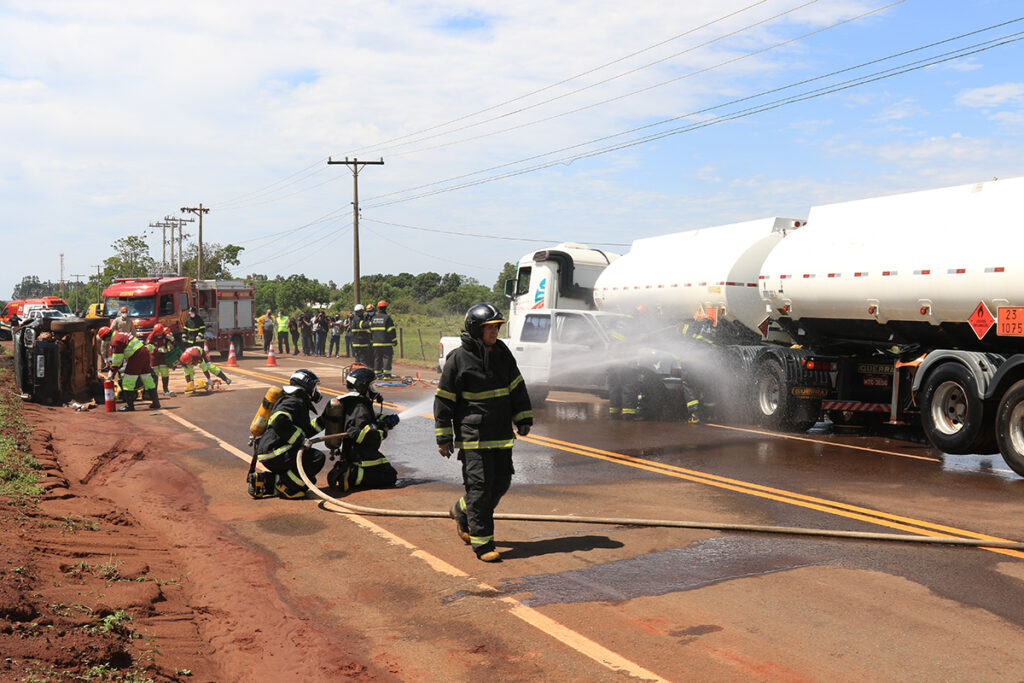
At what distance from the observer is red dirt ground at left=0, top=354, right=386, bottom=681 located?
445 cm

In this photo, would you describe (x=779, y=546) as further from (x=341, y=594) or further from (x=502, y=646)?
(x=341, y=594)

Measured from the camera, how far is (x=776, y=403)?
1470cm

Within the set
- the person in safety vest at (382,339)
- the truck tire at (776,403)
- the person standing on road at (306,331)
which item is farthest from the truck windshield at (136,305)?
the truck tire at (776,403)

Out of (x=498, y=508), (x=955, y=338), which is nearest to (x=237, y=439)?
(x=498, y=508)

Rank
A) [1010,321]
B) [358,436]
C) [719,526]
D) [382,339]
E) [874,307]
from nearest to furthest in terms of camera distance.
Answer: [719,526], [358,436], [1010,321], [874,307], [382,339]

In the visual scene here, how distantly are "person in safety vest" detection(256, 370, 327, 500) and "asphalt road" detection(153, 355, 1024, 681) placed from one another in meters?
0.30

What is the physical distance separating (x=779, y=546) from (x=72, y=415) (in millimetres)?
14041

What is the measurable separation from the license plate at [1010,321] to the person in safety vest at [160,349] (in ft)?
53.2

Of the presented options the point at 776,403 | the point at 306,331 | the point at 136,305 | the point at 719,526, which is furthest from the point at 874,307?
the point at 306,331

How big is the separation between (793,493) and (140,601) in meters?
6.02

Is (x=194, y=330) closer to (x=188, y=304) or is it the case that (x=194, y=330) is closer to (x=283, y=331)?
(x=188, y=304)

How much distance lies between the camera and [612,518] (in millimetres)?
7711

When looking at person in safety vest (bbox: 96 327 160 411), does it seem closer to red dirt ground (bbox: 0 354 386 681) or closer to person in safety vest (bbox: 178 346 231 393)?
person in safety vest (bbox: 178 346 231 393)

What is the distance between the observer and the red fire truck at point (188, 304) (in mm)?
30141
